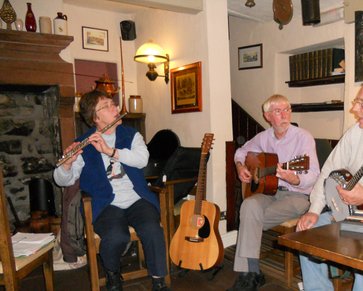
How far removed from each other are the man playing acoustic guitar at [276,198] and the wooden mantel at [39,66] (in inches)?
64.9

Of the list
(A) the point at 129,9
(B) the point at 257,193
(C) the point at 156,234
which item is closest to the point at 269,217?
(B) the point at 257,193

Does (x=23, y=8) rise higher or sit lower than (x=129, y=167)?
higher

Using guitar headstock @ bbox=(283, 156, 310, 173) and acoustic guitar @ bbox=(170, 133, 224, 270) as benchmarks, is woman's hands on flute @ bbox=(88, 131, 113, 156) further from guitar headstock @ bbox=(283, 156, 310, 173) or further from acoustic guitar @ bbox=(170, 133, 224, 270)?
guitar headstock @ bbox=(283, 156, 310, 173)

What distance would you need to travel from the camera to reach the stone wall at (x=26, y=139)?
2.85 m

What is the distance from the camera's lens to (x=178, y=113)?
3.07 meters

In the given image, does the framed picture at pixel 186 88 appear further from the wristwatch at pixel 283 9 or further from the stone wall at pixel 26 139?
the stone wall at pixel 26 139

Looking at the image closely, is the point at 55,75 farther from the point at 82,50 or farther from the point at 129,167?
the point at 129,167

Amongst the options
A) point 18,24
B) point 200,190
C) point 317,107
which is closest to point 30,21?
point 18,24

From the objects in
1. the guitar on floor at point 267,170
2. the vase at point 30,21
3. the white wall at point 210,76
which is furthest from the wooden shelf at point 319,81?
the vase at point 30,21

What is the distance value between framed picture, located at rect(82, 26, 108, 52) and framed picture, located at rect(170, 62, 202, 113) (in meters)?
1.16

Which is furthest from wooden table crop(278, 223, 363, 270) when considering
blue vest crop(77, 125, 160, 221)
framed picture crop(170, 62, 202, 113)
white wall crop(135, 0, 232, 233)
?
framed picture crop(170, 62, 202, 113)

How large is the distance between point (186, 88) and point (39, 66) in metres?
1.28

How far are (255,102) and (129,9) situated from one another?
76.3 inches

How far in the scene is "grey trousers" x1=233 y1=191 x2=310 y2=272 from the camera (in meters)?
1.87
